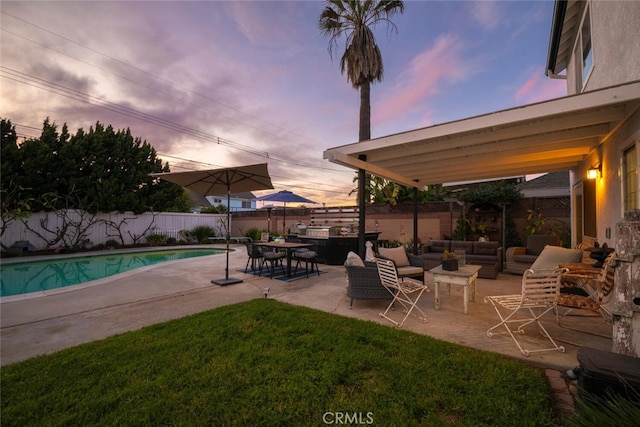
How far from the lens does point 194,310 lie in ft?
15.0

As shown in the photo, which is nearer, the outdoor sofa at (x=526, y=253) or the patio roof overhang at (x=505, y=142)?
the patio roof overhang at (x=505, y=142)

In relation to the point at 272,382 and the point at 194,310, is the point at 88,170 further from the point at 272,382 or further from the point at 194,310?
the point at 272,382

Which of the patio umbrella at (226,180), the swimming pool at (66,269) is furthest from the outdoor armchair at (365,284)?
the swimming pool at (66,269)

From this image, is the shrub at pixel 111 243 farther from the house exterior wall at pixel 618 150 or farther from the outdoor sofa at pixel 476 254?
the house exterior wall at pixel 618 150

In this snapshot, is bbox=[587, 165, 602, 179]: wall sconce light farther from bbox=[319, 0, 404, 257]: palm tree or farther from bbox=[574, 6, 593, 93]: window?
bbox=[319, 0, 404, 257]: palm tree

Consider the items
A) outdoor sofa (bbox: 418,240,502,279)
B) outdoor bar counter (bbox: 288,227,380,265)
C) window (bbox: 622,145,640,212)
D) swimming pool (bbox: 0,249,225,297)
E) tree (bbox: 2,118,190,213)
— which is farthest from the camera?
tree (bbox: 2,118,190,213)

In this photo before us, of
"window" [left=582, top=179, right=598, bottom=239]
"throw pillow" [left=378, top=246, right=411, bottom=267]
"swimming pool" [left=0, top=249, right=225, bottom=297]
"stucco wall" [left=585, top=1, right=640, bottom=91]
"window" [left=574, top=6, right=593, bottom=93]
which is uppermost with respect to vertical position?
"window" [left=574, top=6, right=593, bottom=93]

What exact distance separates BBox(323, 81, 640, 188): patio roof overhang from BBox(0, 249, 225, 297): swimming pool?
878cm

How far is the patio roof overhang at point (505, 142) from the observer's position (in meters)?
3.74

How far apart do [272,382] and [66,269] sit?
11422mm

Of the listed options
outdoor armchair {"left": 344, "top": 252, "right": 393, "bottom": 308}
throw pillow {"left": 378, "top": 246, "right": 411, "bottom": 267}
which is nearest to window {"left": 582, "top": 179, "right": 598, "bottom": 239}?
throw pillow {"left": 378, "top": 246, "right": 411, "bottom": 267}

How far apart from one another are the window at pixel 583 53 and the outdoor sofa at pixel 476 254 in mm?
4554

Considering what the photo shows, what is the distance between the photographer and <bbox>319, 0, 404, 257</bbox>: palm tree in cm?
1111

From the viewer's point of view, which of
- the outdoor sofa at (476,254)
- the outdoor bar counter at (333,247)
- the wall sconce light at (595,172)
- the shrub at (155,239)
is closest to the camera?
the wall sconce light at (595,172)
